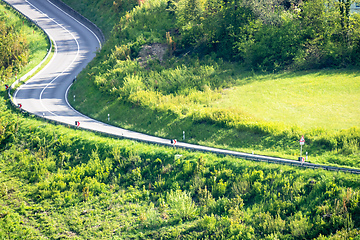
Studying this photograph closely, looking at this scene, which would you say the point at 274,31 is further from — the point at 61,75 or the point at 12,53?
the point at 12,53

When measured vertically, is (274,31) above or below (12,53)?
above

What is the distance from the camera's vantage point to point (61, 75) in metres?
51.8

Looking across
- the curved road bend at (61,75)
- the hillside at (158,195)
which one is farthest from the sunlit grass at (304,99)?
the hillside at (158,195)

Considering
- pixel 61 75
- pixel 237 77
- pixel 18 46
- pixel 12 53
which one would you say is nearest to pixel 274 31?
pixel 237 77

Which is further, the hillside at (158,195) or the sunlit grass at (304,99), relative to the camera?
the sunlit grass at (304,99)

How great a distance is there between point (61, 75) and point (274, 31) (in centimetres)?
2852

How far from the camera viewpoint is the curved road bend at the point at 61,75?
1392 inches

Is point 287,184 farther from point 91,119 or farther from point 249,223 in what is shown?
point 91,119

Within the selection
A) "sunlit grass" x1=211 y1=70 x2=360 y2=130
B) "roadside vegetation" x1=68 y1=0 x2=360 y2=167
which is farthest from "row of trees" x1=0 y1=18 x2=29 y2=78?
"sunlit grass" x1=211 y1=70 x2=360 y2=130

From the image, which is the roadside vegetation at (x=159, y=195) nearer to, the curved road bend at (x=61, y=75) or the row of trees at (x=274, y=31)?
the curved road bend at (x=61, y=75)

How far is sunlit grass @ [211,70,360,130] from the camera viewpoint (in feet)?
107

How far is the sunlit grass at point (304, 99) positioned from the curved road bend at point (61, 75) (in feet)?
23.5

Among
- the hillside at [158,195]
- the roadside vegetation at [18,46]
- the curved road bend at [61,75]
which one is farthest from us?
the roadside vegetation at [18,46]

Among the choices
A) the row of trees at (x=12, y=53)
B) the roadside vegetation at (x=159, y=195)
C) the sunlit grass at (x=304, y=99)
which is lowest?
the roadside vegetation at (x=159, y=195)
